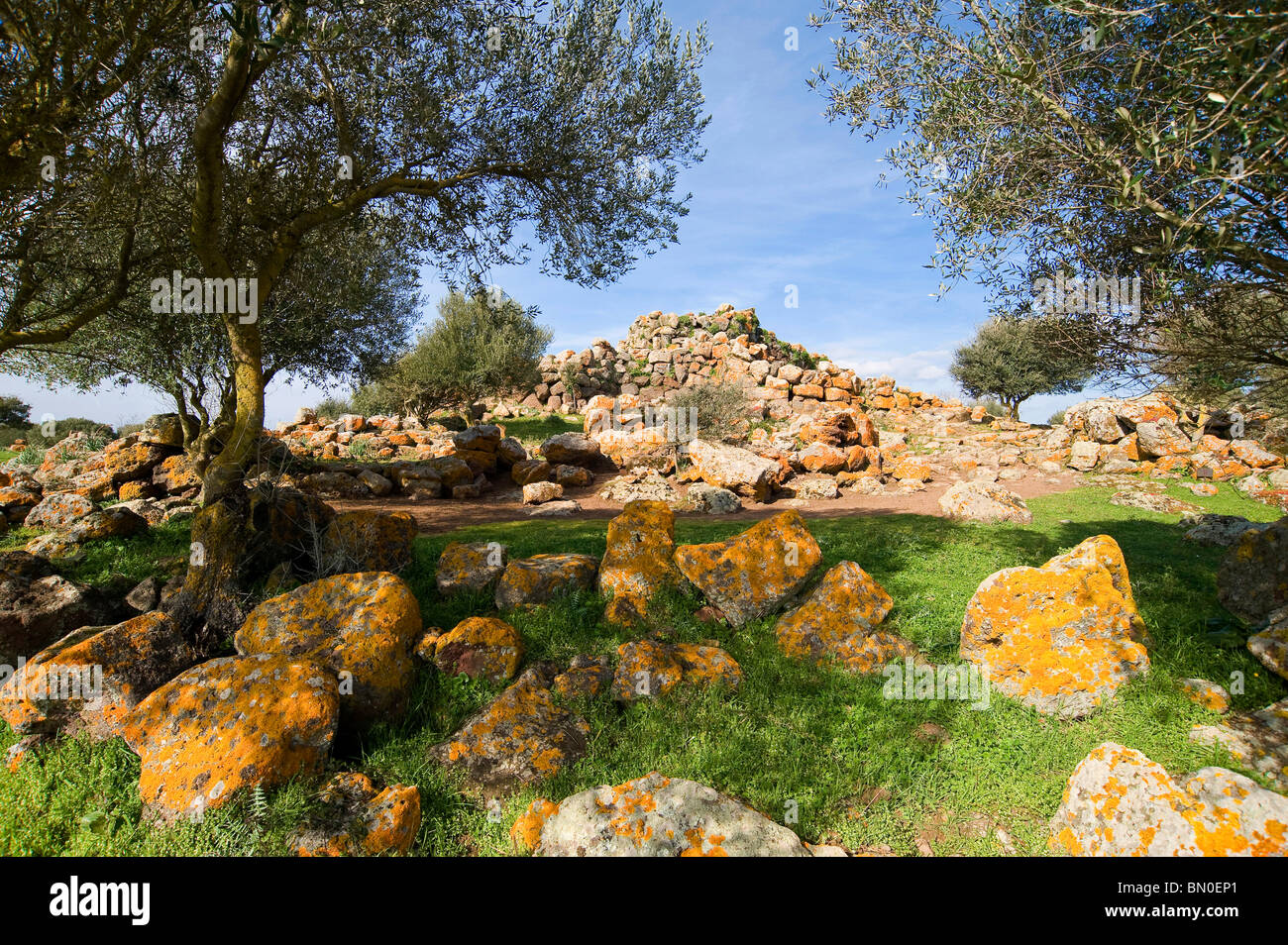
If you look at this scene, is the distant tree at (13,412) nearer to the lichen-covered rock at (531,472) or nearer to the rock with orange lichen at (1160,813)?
the lichen-covered rock at (531,472)

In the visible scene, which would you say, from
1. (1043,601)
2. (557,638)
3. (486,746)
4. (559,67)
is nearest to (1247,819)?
(1043,601)

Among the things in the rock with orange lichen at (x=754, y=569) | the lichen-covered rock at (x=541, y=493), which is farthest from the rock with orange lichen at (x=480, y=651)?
the lichen-covered rock at (x=541, y=493)

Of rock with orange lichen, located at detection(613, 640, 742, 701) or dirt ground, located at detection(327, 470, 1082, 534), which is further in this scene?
dirt ground, located at detection(327, 470, 1082, 534)

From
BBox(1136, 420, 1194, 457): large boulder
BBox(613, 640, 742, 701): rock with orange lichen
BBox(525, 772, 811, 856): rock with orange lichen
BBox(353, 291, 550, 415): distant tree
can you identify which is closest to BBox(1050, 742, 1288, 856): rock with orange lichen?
BBox(525, 772, 811, 856): rock with orange lichen

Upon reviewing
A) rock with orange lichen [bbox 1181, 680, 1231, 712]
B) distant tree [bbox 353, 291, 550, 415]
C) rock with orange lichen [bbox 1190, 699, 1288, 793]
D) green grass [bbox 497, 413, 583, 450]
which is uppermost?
distant tree [bbox 353, 291, 550, 415]

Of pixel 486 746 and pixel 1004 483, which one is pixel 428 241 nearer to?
pixel 486 746

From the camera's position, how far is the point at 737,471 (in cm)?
1859

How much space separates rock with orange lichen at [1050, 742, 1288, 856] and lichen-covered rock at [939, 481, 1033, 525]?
1111 centimetres

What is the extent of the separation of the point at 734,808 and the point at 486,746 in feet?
7.76

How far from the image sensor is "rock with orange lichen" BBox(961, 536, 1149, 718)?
591cm

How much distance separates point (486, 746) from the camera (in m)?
5.50

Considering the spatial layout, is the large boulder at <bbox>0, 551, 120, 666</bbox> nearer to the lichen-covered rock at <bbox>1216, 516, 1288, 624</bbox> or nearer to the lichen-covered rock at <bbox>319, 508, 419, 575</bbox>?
the lichen-covered rock at <bbox>319, 508, 419, 575</bbox>

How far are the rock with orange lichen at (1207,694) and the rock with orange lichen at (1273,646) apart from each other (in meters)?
0.48
